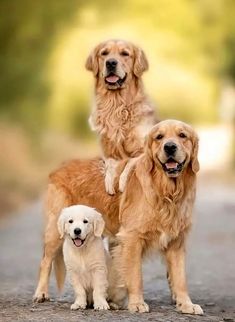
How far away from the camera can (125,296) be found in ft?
28.7

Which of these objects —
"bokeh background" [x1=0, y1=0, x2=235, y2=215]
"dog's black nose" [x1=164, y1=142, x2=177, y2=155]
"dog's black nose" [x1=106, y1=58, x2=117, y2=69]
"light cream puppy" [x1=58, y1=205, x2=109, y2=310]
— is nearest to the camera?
"dog's black nose" [x1=164, y1=142, x2=177, y2=155]

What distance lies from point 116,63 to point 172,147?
1.10 m

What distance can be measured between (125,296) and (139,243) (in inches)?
18.8

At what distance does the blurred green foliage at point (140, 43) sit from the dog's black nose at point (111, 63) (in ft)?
78.8

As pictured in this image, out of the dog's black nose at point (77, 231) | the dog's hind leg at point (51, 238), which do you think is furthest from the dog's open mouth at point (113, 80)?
the dog's black nose at point (77, 231)

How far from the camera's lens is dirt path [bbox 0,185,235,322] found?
27.3 feet

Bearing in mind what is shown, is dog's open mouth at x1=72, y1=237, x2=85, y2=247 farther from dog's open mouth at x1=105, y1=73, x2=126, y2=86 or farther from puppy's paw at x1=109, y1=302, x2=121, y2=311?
dog's open mouth at x1=105, y1=73, x2=126, y2=86

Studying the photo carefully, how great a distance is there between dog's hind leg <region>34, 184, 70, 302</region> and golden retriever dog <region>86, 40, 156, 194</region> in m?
0.49

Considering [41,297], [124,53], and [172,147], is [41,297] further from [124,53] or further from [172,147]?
[124,53]

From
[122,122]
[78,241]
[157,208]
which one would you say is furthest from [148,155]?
[78,241]

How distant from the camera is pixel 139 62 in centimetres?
905

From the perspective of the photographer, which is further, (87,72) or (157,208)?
(87,72)

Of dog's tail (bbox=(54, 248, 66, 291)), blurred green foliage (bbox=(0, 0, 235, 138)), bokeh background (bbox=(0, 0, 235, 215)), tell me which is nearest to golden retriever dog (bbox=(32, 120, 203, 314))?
dog's tail (bbox=(54, 248, 66, 291))

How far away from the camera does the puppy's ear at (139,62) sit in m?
9.05
